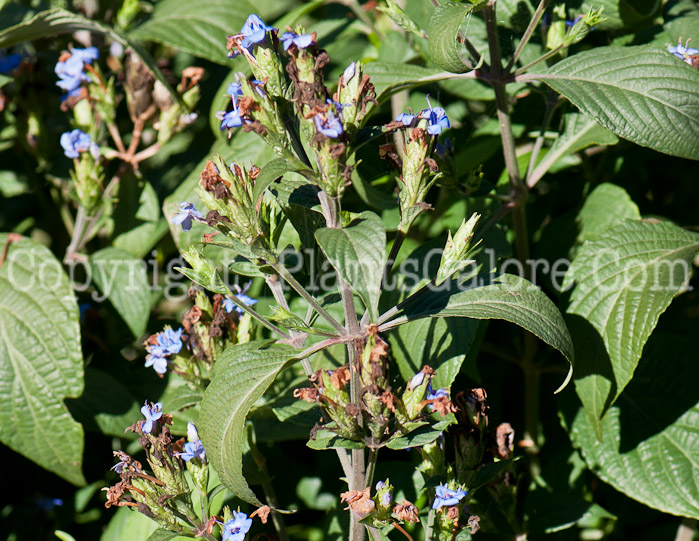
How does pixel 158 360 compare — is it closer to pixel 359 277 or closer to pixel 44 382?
pixel 44 382

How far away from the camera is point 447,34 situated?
37.3 inches

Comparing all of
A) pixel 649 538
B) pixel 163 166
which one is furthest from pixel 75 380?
pixel 649 538

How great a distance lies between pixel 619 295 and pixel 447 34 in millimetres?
443

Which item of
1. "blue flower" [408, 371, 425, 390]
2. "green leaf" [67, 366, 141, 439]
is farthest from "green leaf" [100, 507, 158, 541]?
"blue flower" [408, 371, 425, 390]

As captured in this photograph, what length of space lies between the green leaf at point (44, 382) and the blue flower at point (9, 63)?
50cm

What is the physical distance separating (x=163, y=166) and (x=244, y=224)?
104cm

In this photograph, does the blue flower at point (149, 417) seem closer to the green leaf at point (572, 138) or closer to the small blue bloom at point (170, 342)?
the small blue bloom at point (170, 342)

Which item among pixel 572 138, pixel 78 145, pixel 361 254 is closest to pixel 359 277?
pixel 361 254

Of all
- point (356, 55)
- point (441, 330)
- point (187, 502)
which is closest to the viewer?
point (187, 502)

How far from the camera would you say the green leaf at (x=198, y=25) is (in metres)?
1.47

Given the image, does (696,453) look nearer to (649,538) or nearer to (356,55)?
(649,538)

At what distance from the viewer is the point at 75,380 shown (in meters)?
1.22

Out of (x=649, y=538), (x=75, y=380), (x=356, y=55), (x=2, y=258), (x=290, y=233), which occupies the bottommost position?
(x=649, y=538)

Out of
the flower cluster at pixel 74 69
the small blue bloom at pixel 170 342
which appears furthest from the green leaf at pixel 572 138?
the flower cluster at pixel 74 69
